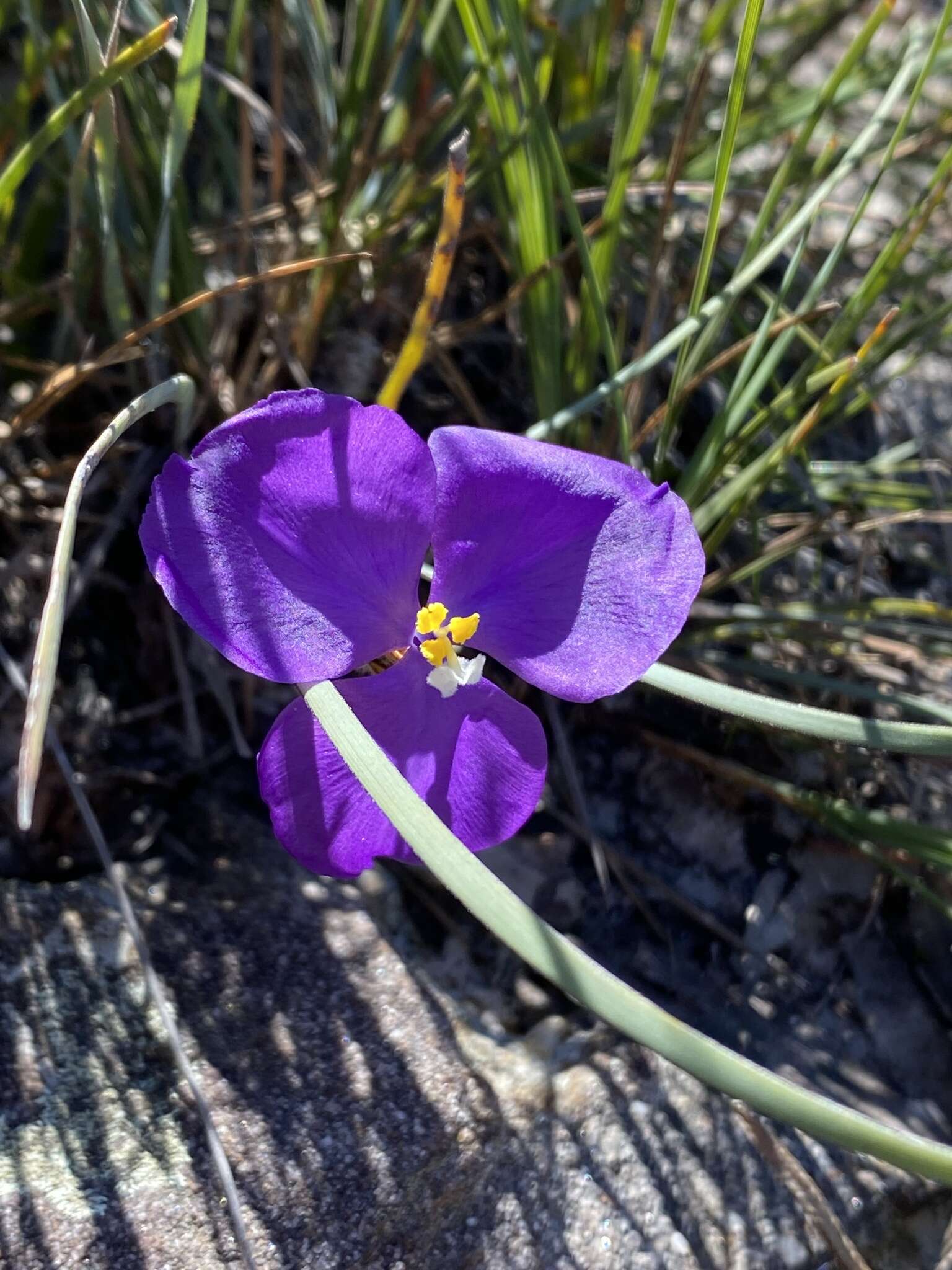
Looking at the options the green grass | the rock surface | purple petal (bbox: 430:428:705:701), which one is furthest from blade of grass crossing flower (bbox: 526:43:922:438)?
the rock surface

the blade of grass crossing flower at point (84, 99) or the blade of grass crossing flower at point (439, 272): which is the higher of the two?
the blade of grass crossing flower at point (84, 99)

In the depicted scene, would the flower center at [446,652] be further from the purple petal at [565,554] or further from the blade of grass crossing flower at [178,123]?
the blade of grass crossing flower at [178,123]

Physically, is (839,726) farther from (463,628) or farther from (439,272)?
(439,272)

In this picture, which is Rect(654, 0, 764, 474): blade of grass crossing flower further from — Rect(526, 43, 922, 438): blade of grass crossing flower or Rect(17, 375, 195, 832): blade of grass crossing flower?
Rect(17, 375, 195, 832): blade of grass crossing flower

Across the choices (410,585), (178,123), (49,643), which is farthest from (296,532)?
(178,123)

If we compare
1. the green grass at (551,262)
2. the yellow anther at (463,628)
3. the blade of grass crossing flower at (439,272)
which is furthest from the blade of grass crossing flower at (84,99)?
the yellow anther at (463,628)

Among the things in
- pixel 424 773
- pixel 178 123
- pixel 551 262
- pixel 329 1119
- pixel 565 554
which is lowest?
pixel 329 1119
